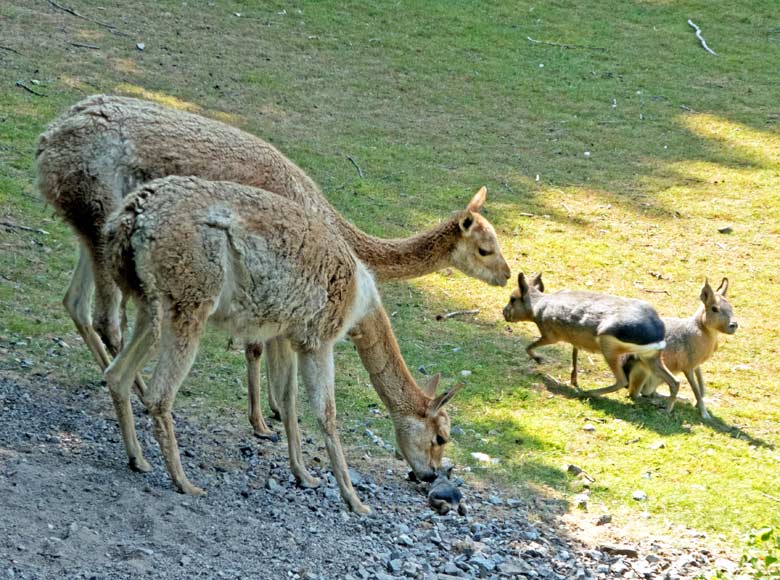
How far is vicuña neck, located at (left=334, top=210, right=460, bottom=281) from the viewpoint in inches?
327

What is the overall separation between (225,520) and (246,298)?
4.15 ft

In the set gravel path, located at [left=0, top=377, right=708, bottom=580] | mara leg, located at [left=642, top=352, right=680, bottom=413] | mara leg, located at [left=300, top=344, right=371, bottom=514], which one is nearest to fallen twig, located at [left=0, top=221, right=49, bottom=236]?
gravel path, located at [left=0, top=377, right=708, bottom=580]

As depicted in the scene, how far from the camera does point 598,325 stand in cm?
976

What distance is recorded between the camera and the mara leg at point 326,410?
7.10 meters

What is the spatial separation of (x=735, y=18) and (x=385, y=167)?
10.0 meters

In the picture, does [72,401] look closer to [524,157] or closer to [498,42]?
[524,157]

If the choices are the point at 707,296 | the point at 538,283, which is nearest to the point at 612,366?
the point at 707,296

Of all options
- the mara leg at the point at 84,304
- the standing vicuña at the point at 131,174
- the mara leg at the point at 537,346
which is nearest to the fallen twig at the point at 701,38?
the mara leg at the point at 537,346

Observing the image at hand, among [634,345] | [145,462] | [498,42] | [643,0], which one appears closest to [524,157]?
[498,42]

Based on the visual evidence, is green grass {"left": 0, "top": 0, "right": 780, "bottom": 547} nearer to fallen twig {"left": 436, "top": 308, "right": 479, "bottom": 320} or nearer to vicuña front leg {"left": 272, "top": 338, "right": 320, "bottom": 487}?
fallen twig {"left": 436, "top": 308, "right": 479, "bottom": 320}

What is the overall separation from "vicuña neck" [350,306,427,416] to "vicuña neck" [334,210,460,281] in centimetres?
82

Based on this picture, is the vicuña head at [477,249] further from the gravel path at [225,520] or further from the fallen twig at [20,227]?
the fallen twig at [20,227]

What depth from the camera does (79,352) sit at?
8.76 meters

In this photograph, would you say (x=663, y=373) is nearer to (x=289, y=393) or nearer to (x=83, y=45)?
(x=289, y=393)
